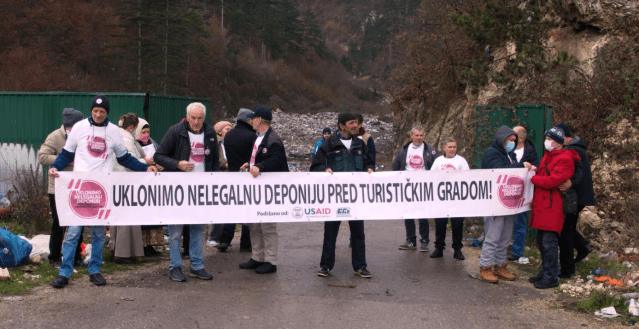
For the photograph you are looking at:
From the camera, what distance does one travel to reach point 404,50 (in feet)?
78.4

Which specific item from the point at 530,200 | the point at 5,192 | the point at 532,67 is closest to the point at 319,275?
the point at 530,200

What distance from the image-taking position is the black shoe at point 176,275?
7.40 metres

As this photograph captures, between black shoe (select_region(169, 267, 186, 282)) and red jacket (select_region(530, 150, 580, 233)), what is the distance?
438 cm

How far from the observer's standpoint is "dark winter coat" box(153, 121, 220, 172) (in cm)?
741

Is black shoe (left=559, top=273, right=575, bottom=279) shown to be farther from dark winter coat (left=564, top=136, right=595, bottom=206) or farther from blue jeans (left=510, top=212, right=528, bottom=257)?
blue jeans (left=510, top=212, right=528, bottom=257)

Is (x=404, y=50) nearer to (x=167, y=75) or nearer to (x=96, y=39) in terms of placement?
(x=167, y=75)

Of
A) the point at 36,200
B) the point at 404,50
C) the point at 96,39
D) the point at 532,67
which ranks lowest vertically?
the point at 36,200

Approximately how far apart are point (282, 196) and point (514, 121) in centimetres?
490

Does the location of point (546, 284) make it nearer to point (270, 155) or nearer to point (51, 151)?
point (270, 155)

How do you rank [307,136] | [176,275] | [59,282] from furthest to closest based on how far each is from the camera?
[307,136]
[176,275]
[59,282]

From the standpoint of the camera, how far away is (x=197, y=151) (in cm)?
755

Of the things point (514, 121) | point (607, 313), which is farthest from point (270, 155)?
point (514, 121)

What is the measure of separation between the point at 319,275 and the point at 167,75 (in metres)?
45.8

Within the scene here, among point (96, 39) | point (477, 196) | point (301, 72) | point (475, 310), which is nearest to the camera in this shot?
point (475, 310)
